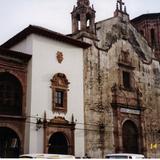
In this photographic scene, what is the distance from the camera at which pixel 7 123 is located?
20250 mm

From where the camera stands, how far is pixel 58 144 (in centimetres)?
2283

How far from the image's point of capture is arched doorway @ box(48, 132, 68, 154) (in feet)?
Answer: 73.6

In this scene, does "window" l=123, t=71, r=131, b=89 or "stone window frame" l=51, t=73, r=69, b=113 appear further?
"window" l=123, t=71, r=131, b=89

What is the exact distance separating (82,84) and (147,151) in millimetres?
8816

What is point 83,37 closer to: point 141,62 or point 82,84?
point 82,84

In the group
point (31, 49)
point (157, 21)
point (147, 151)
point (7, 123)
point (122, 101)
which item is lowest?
point (147, 151)

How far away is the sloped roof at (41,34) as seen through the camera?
73.7ft

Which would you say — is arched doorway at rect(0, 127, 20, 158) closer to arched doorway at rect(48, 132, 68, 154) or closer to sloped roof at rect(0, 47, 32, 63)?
arched doorway at rect(48, 132, 68, 154)

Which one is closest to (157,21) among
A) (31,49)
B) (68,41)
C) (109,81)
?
(109,81)

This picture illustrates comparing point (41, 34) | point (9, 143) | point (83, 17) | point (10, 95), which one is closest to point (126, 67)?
point (83, 17)

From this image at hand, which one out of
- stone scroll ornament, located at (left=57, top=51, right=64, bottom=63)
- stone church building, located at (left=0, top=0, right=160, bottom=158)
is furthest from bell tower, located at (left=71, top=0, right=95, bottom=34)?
stone scroll ornament, located at (left=57, top=51, right=64, bottom=63)

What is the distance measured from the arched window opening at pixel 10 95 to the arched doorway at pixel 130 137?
970 centimetres

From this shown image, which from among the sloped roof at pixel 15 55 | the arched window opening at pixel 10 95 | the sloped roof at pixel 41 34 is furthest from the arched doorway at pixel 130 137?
the sloped roof at pixel 15 55

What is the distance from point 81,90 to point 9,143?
6595mm
